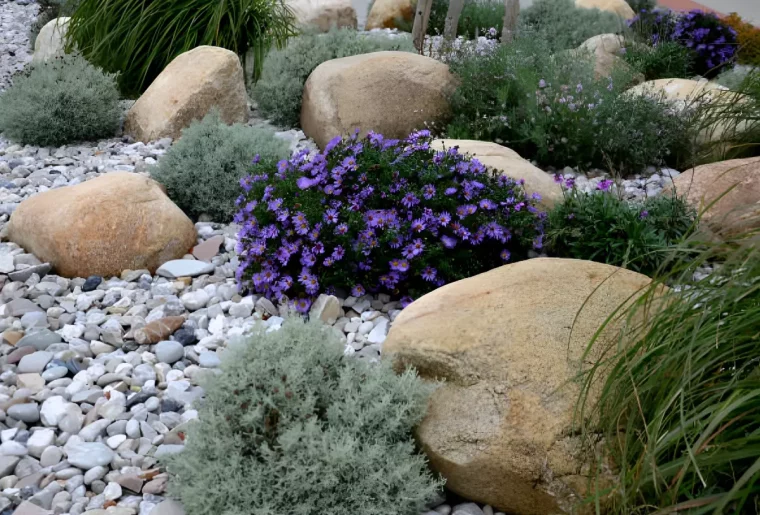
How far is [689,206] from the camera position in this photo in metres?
4.32

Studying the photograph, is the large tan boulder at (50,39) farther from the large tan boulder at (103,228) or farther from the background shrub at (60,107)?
the large tan boulder at (103,228)

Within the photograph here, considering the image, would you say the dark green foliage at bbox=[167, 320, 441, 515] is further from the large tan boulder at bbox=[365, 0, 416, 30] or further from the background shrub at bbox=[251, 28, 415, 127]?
the large tan boulder at bbox=[365, 0, 416, 30]

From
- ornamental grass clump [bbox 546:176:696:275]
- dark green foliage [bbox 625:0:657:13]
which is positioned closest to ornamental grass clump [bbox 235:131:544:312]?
ornamental grass clump [bbox 546:176:696:275]

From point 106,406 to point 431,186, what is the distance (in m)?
1.80

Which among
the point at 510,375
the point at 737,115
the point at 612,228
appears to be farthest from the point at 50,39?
the point at 510,375

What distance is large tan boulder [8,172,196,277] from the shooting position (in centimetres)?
430

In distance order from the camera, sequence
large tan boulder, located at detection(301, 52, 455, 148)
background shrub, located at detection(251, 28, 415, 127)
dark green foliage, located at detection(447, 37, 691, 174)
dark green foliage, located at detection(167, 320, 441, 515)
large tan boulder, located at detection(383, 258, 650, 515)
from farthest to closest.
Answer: background shrub, located at detection(251, 28, 415, 127)
large tan boulder, located at detection(301, 52, 455, 148)
dark green foliage, located at detection(447, 37, 691, 174)
large tan boulder, located at detection(383, 258, 650, 515)
dark green foliage, located at detection(167, 320, 441, 515)

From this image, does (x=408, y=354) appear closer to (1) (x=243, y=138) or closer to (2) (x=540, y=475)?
(2) (x=540, y=475)

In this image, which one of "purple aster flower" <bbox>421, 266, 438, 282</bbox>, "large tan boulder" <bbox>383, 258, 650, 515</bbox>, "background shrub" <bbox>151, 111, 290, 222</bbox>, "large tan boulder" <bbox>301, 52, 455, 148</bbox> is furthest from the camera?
"large tan boulder" <bbox>301, 52, 455, 148</bbox>

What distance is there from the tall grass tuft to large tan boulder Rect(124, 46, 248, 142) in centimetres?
477

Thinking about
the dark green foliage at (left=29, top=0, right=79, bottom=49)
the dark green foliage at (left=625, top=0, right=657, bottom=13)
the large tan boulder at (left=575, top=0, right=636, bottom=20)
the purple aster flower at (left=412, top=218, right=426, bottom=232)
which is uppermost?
the purple aster flower at (left=412, top=218, right=426, bottom=232)

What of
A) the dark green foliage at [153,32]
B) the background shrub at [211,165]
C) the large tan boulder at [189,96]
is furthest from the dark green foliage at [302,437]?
the dark green foliage at [153,32]

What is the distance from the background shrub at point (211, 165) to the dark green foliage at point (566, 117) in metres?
1.55

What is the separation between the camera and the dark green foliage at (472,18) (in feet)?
35.8
